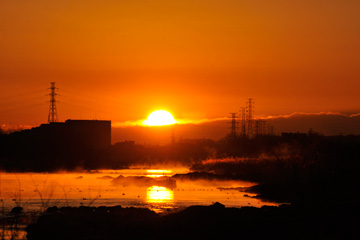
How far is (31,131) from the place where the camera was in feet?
453

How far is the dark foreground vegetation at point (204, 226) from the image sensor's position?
2889cm

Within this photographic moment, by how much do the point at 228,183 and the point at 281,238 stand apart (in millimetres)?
59779

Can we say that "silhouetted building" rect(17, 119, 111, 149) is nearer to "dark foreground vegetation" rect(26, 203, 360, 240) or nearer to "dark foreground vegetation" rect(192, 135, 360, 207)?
"dark foreground vegetation" rect(192, 135, 360, 207)

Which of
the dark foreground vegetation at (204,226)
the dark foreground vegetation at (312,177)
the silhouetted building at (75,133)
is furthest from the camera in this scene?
the silhouetted building at (75,133)

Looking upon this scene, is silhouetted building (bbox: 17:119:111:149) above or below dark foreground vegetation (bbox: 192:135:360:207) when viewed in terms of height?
above

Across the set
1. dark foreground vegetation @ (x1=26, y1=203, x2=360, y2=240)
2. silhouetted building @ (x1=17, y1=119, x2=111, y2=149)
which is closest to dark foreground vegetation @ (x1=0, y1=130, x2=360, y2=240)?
dark foreground vegetation @ (x1=26, y1=203, x2=360, y2=240)

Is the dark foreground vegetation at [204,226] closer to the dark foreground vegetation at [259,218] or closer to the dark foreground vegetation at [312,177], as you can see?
the dark foreground vegetation at [259,218]

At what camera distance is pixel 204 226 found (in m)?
29.7

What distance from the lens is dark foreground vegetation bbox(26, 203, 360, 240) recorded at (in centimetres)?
2889

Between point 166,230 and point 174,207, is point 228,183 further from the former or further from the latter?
point 166,230

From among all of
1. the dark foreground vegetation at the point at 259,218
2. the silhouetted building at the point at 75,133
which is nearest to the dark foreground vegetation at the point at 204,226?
the dark foreground vegetation at the point at 259,218

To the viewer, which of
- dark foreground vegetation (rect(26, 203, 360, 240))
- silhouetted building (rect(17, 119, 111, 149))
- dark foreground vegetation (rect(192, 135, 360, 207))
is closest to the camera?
dark foreground vegetation (rect(26, 203, 360, 240))

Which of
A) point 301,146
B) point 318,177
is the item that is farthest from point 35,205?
point 301,146

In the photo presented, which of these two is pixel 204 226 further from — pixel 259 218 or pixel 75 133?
pixel 75 133
